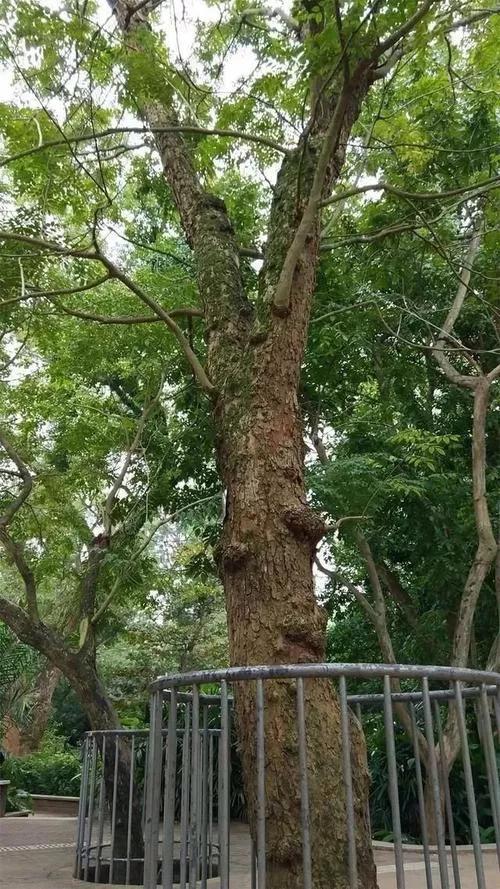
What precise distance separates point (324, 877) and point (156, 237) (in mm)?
8960

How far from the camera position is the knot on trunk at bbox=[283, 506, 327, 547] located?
3049 mm

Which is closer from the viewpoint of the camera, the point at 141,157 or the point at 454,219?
the point at 141,157

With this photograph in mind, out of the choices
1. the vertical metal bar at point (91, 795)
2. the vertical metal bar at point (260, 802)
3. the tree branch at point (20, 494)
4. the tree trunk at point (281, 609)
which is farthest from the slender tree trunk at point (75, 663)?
the vertical metal bar at point (260, 802)

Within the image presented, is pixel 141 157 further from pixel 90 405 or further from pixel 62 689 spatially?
pixel 62 689

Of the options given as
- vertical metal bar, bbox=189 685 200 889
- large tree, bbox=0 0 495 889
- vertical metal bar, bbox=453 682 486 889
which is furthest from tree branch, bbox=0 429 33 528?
vertical metal bar, bbox=453 682 486 889

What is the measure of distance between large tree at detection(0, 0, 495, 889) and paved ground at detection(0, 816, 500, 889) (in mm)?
2925

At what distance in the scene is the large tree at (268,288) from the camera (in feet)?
8.52

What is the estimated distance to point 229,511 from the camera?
10.5 feet

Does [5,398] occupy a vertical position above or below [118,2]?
below

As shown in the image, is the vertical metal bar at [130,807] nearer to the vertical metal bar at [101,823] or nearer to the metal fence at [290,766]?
the vertical metal bar at [101,823]

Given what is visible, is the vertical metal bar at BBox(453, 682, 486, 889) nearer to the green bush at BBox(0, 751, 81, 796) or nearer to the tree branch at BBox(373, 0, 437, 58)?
the tree branch at BBox(373, 0, 437, 58)

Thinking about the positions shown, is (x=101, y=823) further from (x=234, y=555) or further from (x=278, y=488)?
(x=278, y=488)

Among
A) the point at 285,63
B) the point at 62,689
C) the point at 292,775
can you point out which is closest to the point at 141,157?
the point at 285,63

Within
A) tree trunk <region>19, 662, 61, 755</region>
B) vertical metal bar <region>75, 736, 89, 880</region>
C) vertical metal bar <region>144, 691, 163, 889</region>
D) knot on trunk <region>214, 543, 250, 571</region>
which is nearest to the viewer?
vertical metal bar <region>144, 691, 163, 889</region>
